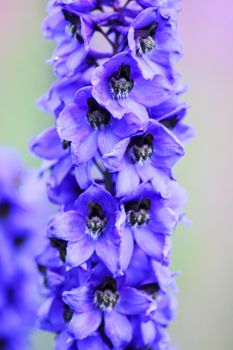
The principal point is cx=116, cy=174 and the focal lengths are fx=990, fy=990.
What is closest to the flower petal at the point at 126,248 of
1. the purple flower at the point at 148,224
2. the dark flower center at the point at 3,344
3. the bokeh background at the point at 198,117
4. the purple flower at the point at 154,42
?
the purple flower at the point at 148,224

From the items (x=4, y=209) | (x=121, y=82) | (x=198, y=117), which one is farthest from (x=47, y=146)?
(x=198, y=117)

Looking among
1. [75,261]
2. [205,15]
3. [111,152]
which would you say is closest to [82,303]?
[75,261]

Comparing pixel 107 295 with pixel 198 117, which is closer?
pixel 107 295

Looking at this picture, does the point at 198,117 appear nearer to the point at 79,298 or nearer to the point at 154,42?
the point at 154,42

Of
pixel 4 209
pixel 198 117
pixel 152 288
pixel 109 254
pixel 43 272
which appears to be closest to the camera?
pixel 109 254

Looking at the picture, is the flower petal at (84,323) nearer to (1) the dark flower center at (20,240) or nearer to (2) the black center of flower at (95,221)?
(2) the black center of flower at (95,221)

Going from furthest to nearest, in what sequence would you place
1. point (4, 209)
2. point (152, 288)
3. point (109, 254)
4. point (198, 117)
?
1. point (198, 117)
2. point (4, 209)
3. point (152, 288)
4. point (109, 254)

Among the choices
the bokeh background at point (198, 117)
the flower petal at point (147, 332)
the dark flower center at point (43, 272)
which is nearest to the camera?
the flower petal at point (147, 332)
